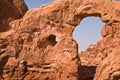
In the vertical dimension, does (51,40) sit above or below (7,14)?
below

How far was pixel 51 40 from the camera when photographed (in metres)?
21.4

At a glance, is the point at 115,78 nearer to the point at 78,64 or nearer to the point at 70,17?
the point at 78,64

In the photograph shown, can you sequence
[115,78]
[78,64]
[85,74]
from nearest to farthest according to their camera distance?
[115,78]
[78,64]
[85,74]

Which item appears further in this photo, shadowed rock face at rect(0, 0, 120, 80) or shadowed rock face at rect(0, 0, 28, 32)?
shadowed rock face at rect(0, 0, 28, 32)

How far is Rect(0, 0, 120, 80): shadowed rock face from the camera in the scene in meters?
20.6

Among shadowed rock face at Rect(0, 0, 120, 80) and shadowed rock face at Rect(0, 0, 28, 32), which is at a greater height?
shadowed rock face at Rect(0, 0, 28, 32)

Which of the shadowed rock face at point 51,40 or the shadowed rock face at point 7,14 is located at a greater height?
the shadowed rock face at point 7,14

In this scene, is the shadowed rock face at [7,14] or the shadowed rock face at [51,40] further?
the shadowed rock face at [7,14]

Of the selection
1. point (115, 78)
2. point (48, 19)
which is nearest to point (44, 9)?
point (48, 19)

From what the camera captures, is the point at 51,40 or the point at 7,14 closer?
the point at 51,40

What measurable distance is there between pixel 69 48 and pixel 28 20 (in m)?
3.43

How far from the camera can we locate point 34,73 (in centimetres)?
2088

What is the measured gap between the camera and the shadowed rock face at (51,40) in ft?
67.6

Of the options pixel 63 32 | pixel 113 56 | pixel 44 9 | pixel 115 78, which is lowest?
pixel 115 78
